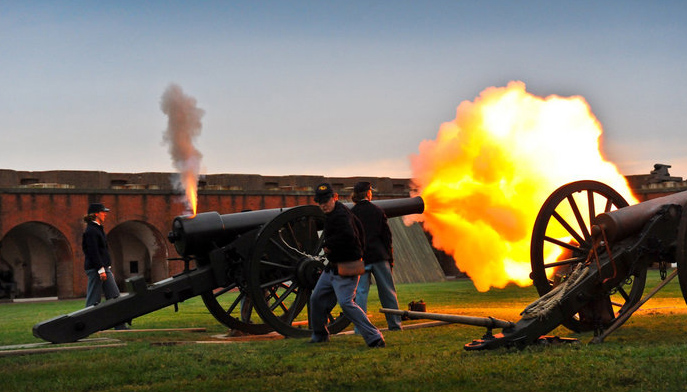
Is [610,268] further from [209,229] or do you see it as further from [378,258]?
[209,229]

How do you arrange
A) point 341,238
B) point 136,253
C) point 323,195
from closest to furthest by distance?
point 341,238 → point 323,195 → point 136,253

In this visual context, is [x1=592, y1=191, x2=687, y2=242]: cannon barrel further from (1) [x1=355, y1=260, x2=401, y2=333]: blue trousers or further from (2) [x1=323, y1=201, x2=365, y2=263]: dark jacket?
(1) [x1=355, y1=260, x2=401, y2=333]: blue trousers

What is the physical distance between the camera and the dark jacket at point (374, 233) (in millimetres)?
8828

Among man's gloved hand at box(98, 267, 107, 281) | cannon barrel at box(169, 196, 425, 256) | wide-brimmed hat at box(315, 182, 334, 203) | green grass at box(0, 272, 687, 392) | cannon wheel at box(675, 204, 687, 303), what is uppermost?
wide-brimmed hat at box(315, 182, 334, 203)

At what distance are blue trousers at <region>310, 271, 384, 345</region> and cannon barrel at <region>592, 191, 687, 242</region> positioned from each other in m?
2.16

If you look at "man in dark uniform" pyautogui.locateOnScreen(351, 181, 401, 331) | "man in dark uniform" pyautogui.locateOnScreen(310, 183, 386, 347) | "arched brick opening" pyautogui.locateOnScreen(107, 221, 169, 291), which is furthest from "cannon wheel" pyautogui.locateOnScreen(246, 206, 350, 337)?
"arched brick opening" pyautogui.locateOnScreen(107, 221, 169, 291)

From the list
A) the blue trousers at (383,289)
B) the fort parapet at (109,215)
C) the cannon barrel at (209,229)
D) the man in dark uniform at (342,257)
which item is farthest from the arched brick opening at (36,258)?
the man in dark uniform at (342,257)

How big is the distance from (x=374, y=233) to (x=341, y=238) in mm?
1503

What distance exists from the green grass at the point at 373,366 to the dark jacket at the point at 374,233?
2.99 ft

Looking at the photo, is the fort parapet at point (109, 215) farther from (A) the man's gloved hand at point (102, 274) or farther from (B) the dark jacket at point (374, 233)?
(B) the dark jacket at point (374, 233)

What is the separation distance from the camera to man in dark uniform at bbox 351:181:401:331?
28.8 feet

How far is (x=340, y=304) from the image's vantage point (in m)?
7.45

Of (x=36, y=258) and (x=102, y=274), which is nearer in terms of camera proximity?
(x=102, y=274)

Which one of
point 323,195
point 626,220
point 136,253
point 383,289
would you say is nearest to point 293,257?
point 383,289
